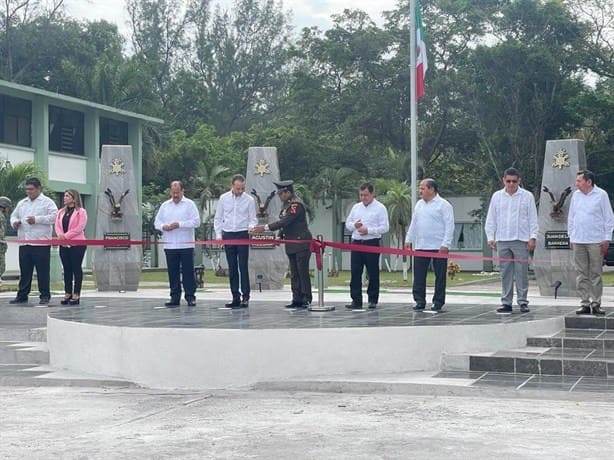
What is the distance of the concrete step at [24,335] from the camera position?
1153 centimetres

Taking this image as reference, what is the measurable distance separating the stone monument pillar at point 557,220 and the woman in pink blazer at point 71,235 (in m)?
8.13

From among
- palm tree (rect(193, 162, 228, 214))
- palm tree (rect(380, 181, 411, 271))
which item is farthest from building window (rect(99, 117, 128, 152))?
palm tree (rect(380, 181, 411, 271))

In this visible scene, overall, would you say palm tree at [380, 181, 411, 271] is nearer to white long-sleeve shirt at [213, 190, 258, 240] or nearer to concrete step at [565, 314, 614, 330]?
white long-sleeve shirt at [213, 190, 258, 240]

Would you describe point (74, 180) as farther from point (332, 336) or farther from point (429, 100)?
point (332, 336)

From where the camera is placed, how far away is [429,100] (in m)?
44.5

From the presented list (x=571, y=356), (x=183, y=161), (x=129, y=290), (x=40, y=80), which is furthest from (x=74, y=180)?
(x=571, y=356)

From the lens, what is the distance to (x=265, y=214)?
1992cm

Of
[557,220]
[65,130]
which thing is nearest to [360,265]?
[557,220]

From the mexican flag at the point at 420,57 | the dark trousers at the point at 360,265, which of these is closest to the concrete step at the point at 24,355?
the dark trousers at the point at 360,265

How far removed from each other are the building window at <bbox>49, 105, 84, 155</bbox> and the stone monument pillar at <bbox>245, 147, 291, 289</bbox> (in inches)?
726

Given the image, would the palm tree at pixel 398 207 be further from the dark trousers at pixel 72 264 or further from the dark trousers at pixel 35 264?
the dark trousers at pixel 72 264

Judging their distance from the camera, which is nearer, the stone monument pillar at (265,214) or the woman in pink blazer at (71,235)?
the woman in pink blazer at (71,235)

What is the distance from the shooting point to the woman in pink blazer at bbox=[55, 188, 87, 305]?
1284 centimetres

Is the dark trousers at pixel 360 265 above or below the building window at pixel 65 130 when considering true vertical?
below
